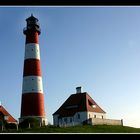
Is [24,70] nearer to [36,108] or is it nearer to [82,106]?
[36,108]

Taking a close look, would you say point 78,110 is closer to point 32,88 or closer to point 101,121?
point 101,121

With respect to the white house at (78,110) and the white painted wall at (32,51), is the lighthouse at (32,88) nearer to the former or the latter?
the white painted wall at (32,51)

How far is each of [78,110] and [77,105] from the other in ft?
2.93

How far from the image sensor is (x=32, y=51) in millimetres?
33562

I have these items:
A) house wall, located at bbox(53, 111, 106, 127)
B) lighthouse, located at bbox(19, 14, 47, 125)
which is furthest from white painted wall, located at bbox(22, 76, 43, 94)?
house wall, located at bbox(53, 111, 106, 127)

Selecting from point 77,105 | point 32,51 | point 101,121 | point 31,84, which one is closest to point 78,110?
point 77,105

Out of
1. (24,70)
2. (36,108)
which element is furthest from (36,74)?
(36,108)

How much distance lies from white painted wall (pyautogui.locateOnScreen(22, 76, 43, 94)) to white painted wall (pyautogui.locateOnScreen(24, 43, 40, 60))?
2.26m

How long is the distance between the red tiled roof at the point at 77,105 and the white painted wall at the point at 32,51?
10.8m

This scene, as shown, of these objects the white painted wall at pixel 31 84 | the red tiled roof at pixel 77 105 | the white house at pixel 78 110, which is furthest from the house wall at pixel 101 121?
the white painted wall at pixel 31 84
